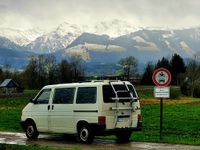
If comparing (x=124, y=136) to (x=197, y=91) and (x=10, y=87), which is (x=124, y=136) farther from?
(x=10, y=87)

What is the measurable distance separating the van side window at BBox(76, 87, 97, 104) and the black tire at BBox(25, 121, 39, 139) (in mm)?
2714

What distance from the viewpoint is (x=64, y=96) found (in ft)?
59.2

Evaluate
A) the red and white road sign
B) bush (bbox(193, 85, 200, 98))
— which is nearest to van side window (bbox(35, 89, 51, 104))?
the red and white road sign

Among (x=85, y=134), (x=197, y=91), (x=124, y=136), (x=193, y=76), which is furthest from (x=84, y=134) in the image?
(x=193, y=76)

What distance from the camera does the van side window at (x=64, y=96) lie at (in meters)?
17.7

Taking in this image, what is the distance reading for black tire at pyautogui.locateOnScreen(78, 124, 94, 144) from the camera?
54.7 ft

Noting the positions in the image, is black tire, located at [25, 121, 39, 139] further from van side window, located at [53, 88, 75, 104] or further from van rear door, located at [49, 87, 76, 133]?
van side window, located at [53, 88, 75, 104]

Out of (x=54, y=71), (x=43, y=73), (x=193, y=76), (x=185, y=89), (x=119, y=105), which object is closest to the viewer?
(x=119, y=105)

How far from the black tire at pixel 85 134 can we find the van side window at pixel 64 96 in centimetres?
115

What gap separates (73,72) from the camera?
126 m

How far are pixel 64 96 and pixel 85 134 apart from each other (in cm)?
189

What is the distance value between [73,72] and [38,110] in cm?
10763

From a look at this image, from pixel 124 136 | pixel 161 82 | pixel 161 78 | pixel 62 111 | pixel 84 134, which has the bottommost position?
pixel 124 136

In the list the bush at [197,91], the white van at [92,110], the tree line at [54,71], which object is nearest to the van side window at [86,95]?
the white van at [92,110]
